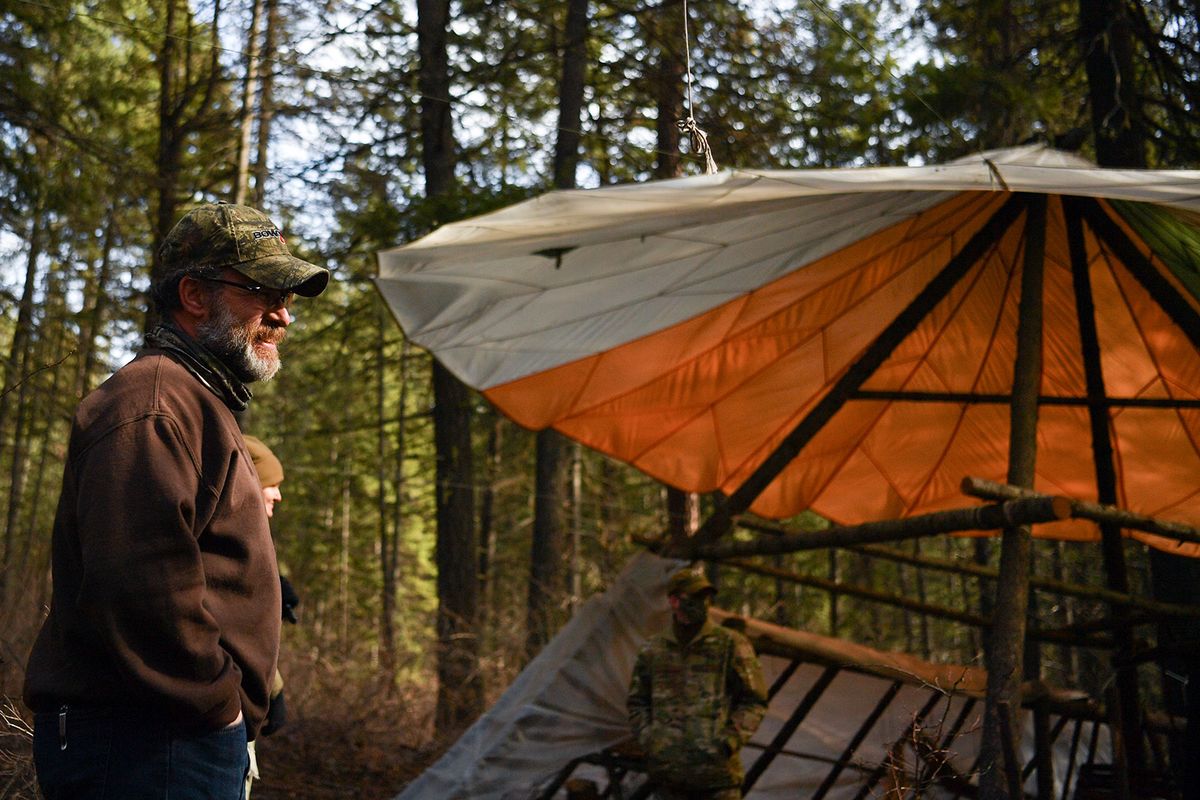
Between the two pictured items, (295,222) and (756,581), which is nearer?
(295,222)

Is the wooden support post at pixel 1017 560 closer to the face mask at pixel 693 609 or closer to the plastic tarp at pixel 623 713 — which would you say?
the plastic tarp at pixel 623 713

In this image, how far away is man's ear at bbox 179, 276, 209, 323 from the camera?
279 centimetres

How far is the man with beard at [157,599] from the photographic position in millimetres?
2330

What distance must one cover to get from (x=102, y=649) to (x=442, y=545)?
11.0 m

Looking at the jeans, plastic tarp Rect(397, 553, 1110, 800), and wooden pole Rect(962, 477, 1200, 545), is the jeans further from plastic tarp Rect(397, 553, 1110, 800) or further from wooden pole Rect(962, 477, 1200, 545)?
plastic tarp Rect(397, 553, 1110, 800)

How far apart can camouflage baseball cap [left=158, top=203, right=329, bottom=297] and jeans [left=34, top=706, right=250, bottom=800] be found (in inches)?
40.4

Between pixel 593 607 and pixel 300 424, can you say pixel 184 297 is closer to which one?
pixel 593 607

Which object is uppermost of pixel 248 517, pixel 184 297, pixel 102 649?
pixel 184 297

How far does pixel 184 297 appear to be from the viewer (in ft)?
9.17

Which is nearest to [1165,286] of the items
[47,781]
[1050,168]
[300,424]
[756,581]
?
[1050,168]

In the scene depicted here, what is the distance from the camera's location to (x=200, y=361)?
2.70 m

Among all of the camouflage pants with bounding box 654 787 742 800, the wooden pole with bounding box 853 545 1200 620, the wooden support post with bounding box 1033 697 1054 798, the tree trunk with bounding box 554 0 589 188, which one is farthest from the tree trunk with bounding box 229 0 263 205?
the wooden support post with bounding box 1033 697 1054 798

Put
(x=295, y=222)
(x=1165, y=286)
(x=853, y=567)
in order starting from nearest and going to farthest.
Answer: (x=1165, y=286) → (x=295, y=222) → (x=853, y=567)

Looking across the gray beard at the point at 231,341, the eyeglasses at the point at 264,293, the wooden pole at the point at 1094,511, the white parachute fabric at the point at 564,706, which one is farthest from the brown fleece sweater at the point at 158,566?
the white parachute fabric at the point at 564,706
